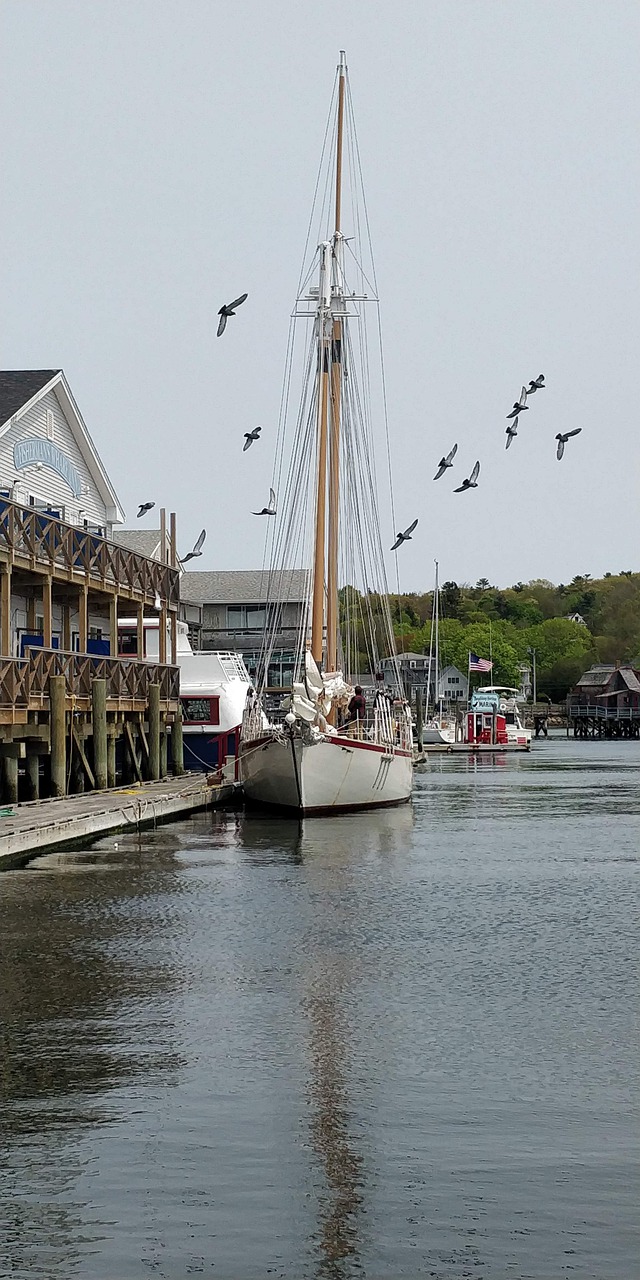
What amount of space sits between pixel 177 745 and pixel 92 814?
16.7 metres

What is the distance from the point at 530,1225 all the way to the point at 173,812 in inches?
992

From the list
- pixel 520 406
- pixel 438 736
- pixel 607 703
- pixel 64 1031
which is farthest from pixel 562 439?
pixel 607 703

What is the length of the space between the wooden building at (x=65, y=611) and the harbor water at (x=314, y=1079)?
866cm

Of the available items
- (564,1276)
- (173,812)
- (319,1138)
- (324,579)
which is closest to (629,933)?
(319,1138)

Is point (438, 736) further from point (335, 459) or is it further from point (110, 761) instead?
point (110, 761)

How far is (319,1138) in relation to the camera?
964 cm

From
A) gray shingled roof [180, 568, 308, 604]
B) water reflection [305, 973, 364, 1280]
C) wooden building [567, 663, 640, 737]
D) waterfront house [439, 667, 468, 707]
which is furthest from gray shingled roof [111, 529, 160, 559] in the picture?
waterfront house [439, 667, 468, 707]

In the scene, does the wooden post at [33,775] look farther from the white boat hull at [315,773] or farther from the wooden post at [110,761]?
the white boat hull at [315,773]

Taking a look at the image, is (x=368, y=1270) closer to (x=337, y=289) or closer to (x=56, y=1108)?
(x=56, y=1108)

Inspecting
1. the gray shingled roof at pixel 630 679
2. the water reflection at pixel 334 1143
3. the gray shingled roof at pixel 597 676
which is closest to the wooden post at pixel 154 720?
the water reflection at pixel 334 1143

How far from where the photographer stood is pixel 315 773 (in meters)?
36.0

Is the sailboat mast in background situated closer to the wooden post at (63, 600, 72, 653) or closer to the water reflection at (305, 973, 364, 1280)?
the wooden post at (63, 600, 72, 653)

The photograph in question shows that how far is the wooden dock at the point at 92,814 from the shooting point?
77.3ft

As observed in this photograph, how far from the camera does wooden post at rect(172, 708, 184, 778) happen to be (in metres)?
43.7
